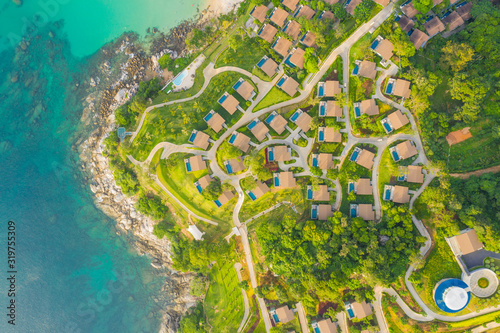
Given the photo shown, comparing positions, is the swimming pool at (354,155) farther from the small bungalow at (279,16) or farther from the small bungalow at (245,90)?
the small bungalow at (279,16)

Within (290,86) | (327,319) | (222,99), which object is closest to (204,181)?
(222,99)

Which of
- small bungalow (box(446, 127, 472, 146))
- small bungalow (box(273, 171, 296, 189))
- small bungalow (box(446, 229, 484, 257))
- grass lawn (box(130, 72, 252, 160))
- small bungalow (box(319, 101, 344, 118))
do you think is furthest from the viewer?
grass lawn (box(130, 72, 252, 160))

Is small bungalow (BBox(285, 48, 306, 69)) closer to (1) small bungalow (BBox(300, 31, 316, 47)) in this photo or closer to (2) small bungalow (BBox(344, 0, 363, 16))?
(1) small bungalow (BBox(300, 31, 316, 47))

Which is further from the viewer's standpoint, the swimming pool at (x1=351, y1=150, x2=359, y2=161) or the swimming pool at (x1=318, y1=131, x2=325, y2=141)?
the swimming pool at (x1=318, y1=131, x2=325, y2=141)

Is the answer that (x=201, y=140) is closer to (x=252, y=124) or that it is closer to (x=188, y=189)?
(x=188, y=189)

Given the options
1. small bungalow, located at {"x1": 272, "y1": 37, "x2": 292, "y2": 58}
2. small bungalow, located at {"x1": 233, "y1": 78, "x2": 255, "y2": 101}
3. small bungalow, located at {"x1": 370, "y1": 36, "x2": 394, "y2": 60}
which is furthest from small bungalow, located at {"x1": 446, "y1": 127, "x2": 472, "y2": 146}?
small bungalow, located at {"x1": 233, "y1": 78, "x2": 255, "y2": 101}

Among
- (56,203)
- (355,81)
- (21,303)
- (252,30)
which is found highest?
(252,30)

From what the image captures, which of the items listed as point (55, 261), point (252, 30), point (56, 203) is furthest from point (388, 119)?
point (55, 261)

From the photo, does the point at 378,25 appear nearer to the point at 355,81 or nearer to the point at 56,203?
the point at 355,81

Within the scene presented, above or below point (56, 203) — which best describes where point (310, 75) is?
above
